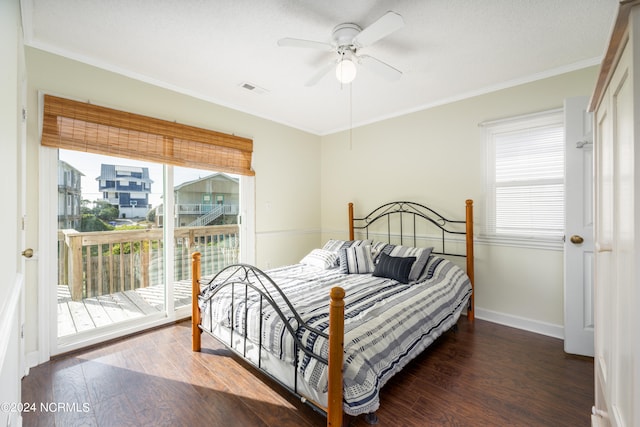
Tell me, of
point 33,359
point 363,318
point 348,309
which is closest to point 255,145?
point 348,309

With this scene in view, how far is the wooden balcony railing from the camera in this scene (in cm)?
251

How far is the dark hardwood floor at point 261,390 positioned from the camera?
1666mm

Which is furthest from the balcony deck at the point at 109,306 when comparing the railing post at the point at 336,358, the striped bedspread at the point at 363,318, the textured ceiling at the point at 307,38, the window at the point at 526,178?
the window at the point at 526,178

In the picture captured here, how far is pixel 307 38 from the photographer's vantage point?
2.16 metres

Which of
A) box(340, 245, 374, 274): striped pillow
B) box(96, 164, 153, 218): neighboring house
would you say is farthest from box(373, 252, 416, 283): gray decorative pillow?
box(96, 164, 153, 218): neighboring house

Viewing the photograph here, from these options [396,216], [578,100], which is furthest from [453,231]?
[578,100]

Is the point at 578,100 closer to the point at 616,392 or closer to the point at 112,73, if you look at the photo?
the point at 616,392

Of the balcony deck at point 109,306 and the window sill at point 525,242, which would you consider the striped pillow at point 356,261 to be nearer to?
the window sill at point 525,242

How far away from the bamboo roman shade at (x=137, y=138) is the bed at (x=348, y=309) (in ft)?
4.12

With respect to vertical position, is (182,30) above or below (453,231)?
above

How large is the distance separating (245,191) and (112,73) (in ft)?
5.78

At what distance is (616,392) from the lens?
0.79 meters

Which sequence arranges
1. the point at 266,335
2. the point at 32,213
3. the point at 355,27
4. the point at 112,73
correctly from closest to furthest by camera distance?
the point at 266,335
the point at 355,27
the point at 32,213
the point at 112,73

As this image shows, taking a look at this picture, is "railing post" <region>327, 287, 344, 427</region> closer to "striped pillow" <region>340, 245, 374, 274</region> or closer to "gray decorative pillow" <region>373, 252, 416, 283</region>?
"gray decorative pillow" <region>373, 252, 416, 283</region>
